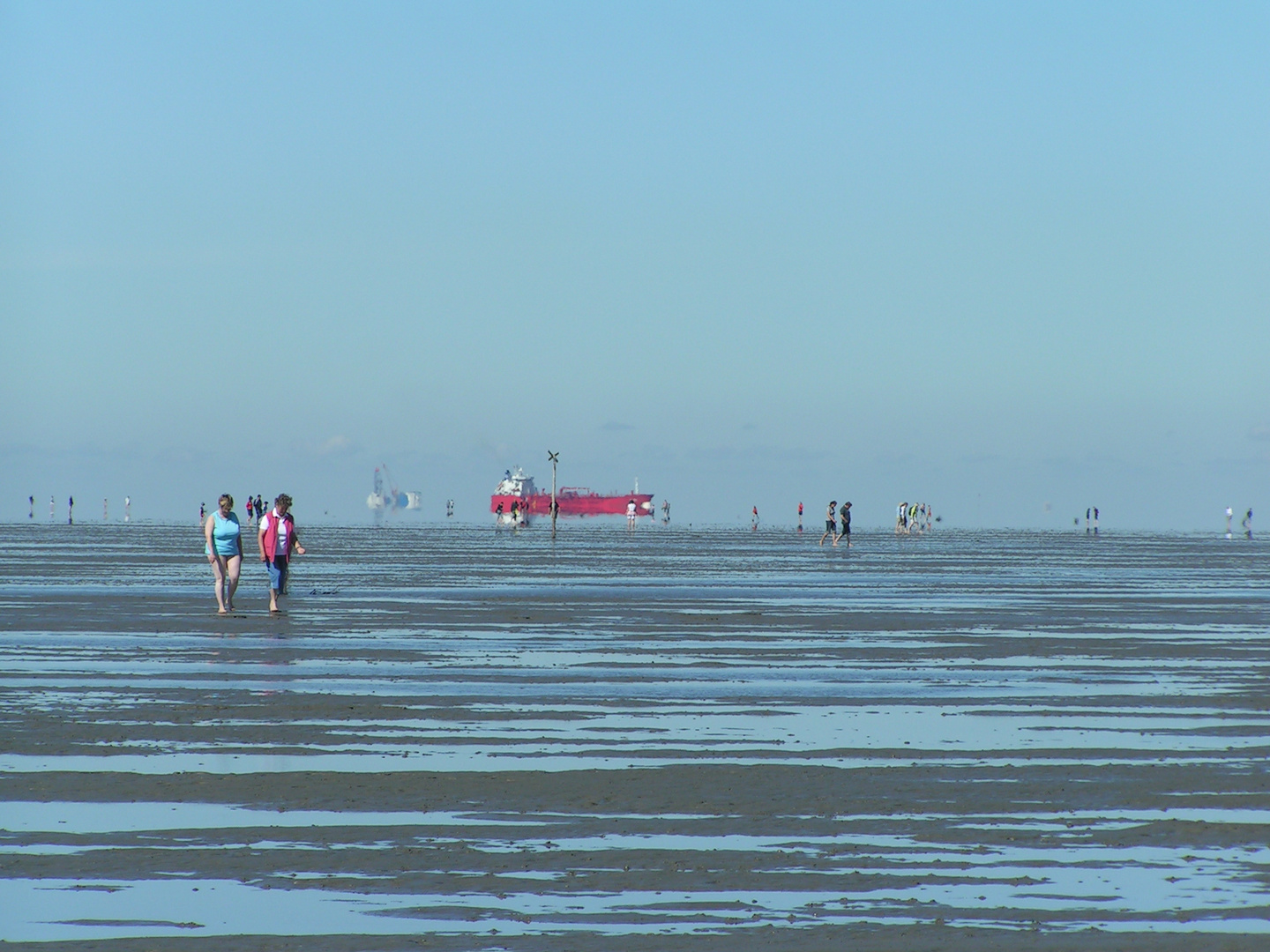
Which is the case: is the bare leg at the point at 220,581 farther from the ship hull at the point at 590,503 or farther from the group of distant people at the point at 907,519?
the ship hull at the point at 590,503

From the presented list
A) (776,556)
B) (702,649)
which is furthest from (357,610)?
(776,556)

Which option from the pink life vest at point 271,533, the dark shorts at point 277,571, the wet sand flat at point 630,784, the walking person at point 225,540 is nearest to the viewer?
the wet sand flat at point 630,784

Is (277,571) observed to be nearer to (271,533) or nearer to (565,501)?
(271,533)

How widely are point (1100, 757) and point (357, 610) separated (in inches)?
708

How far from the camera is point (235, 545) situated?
86.2 ft

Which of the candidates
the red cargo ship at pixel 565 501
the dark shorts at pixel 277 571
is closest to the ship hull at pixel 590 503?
the red cargo ship at pixel 565 501

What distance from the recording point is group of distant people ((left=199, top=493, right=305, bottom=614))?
26.1m

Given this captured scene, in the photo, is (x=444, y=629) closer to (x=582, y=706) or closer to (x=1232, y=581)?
(x=582, y=706)

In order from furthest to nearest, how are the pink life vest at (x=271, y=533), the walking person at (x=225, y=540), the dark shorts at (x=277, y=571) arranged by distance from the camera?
the dark shorts at (x=277, y=571) → the pink life vest at (x=271, y=533) → the walking person at (x=225, y=540)

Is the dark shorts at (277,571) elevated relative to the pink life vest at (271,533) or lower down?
lower down

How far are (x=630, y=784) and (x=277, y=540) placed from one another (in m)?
17.3

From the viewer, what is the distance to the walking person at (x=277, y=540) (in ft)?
91.7

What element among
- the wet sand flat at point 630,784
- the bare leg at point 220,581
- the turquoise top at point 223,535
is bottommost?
the wet sand flat at point 630,784

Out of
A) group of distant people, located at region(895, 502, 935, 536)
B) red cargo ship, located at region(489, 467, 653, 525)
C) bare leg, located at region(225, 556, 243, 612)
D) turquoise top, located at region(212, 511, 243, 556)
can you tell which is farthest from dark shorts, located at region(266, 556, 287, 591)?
red cargo ship, located at region(489, 467, 653, 525)
